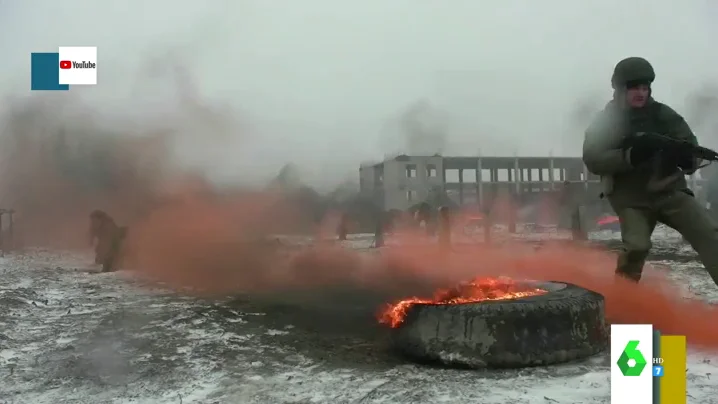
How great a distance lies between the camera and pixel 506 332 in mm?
3752

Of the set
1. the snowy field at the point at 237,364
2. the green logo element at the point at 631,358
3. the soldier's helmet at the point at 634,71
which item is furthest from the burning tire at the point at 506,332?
the soldier's helmet at the point at 634,71

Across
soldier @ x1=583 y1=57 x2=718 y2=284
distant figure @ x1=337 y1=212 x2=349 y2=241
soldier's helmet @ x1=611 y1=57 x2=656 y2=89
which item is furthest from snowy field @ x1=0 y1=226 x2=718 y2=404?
distant figure @ x1=337 y1=212 x2=349 y2=241

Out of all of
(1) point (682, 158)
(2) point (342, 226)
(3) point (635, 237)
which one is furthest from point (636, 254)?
(2) point (342, 226)

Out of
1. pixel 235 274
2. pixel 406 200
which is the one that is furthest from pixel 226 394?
pixel 406 200

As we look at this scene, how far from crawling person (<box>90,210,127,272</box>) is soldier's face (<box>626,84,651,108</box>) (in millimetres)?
11085

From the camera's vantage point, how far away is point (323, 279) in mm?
9328

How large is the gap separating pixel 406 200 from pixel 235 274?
3018 centimetres

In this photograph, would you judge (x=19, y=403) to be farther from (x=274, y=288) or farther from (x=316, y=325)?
(x=274, y=288)

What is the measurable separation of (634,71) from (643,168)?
2.76 ft

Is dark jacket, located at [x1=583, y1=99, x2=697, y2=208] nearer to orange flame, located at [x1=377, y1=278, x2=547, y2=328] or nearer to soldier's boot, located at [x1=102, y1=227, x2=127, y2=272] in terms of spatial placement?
orange flame, located at [x1=377, y1=278, x2=547, y2=328]

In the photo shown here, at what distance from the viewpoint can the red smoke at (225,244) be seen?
22.1ft

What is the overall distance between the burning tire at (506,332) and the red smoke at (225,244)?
1215 millimetres

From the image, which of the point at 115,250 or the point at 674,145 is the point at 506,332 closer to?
the point at 674,145

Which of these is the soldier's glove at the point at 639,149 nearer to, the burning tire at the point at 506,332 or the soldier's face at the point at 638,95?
the soldier's face at the point at 638,95
